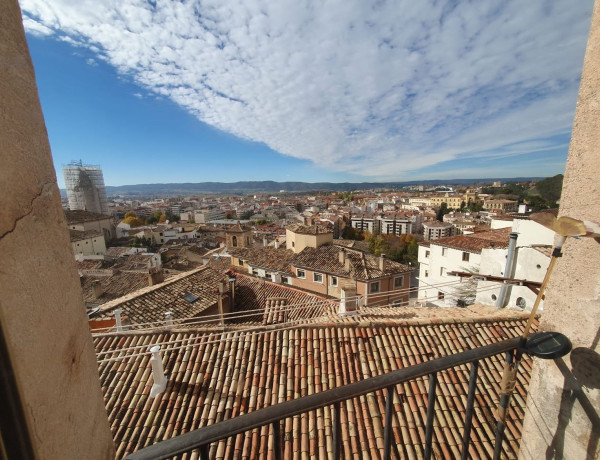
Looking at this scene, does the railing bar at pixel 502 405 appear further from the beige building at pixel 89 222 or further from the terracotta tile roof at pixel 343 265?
the beige building at pixel 89 222

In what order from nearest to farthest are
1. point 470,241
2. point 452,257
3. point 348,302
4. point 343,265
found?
point 348,302 → point 343,265 → point 470,241 → point 452,257

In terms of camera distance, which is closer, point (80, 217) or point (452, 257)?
point (452, 257)

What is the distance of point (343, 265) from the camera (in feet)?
61.7

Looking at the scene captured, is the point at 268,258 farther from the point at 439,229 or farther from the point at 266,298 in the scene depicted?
the point at 439,229

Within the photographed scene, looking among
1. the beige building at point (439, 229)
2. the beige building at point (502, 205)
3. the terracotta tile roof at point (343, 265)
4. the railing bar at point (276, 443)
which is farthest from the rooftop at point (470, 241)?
the beige building at point (502, 205)

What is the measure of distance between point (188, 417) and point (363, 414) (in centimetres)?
294

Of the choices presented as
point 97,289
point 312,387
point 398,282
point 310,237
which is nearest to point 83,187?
point 97,289

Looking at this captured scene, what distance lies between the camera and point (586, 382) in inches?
55.4

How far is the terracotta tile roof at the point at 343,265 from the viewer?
17672 mm

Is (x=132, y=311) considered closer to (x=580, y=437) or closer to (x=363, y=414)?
(x=363, y=414)

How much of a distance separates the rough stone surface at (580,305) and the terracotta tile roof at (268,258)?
781 inches

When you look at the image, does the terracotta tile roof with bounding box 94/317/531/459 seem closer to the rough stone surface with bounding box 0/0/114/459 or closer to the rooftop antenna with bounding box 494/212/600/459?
the rooftop antenna with bounding box 494/212/600/459

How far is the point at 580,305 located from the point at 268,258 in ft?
74.6

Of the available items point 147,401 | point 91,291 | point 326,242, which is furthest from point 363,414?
point 91,291
